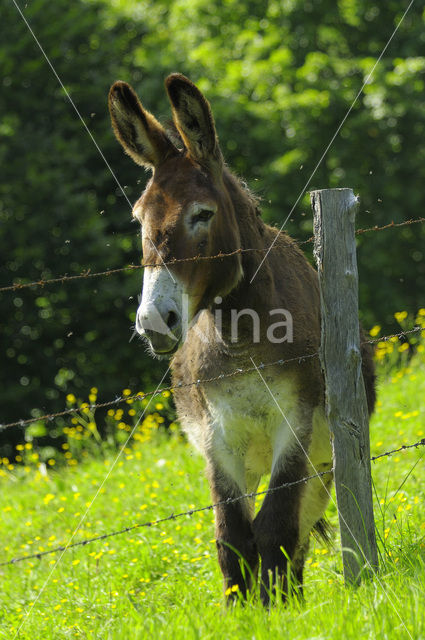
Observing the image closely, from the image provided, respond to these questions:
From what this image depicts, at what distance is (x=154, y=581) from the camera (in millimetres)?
4527

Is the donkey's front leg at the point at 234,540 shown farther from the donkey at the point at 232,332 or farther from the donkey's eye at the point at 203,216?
the donkey's eye at the point at 203,216

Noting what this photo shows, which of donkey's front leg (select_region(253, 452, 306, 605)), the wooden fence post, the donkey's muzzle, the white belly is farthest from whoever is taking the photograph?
the white belly

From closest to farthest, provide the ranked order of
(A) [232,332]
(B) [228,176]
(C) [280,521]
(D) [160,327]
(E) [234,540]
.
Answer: (D) [160,327]
(C) [280,521]
(E) [234,540]
(A) [232,332]
(B) [228,176]

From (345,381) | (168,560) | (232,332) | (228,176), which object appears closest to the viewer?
(345,381)

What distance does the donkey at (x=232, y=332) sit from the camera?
3.47 metres

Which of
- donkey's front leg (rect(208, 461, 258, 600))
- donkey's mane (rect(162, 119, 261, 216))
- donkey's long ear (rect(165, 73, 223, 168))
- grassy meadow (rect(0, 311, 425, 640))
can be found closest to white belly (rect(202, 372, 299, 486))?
donkey's front leg (rect(208, 461, 258, 600))

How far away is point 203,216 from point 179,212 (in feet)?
0.45

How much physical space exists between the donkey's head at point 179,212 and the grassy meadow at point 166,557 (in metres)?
0.55

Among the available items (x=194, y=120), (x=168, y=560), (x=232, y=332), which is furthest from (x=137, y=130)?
(x=168, y=560)

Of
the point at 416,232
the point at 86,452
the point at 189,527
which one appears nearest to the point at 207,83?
the point at 416,232

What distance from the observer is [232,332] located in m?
3.81

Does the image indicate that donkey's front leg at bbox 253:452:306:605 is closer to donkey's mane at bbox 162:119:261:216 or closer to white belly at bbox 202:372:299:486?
white belly at bbox 202:372:299:486

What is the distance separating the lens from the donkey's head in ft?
10.4

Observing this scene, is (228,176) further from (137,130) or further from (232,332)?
(232,332)
